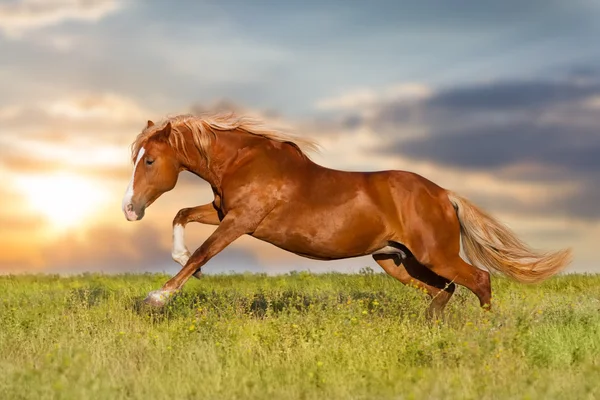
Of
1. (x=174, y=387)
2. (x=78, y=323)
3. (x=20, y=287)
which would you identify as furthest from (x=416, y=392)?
(x=20, y=287)

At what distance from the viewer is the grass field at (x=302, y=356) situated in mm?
6438

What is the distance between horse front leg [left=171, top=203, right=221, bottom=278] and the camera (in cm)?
1038

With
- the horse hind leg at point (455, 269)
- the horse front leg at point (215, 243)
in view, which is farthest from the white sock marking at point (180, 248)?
the horse hind leg at point (455, 269)

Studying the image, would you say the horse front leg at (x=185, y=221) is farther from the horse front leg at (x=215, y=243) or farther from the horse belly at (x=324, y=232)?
the horse belly at (x=324, y=232)

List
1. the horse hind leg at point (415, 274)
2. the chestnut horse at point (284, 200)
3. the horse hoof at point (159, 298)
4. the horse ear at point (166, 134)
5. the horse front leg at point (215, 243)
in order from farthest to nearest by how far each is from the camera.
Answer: the horse hind leg at point (415, 274) < the horse ear at point (166, 134) < the chestnut horse at point (284, 200) < the horse front leg at point (215, 243) < the horse hoof at point (159, 298)

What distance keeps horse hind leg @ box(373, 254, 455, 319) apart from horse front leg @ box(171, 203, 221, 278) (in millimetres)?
2456

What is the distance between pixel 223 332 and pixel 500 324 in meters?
3.08

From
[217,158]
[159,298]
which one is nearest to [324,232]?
[217,158]

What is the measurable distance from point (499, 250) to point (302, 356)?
4.93 metres

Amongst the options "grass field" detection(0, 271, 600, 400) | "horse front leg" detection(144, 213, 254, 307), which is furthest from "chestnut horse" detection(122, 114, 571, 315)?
"grass field" detection(0, 271, 600, 400)

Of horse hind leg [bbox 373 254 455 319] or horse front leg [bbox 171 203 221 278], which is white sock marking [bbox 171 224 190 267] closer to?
horse front leg [bbox 171 203 221 278]

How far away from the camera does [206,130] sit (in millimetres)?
10430

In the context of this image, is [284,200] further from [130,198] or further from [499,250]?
[499,250]

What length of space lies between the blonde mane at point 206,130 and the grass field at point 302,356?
7.32ft
